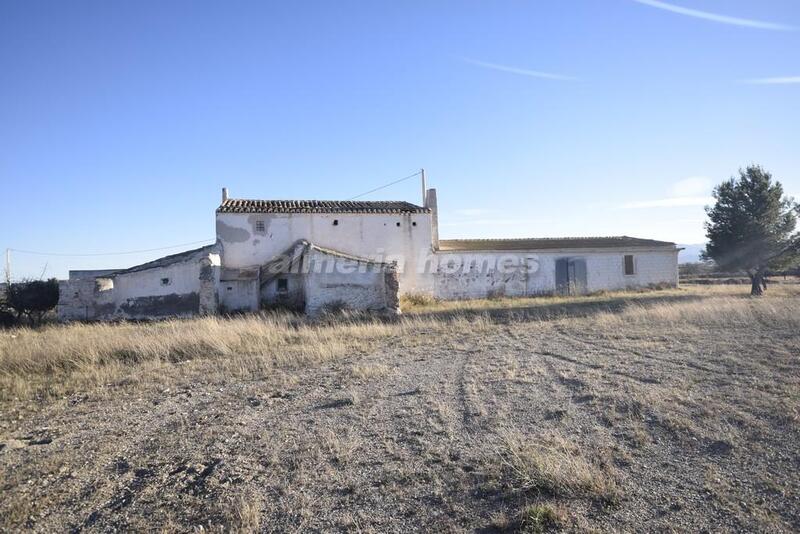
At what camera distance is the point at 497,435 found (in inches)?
184

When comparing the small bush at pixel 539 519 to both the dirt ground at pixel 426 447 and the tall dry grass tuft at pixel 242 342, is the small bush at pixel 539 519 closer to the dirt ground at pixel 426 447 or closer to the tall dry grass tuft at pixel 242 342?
the dirt ground at pixel 426 447

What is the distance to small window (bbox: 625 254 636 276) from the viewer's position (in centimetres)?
2345

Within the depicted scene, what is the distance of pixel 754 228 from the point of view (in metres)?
19.7

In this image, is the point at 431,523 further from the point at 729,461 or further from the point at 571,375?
the point at 571,375

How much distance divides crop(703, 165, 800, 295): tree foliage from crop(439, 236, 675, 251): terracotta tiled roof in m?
3.29

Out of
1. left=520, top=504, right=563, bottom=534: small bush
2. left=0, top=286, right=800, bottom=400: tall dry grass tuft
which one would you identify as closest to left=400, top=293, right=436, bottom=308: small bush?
left=0, top=286, right=800, bottom=400: tall dry grass tuft

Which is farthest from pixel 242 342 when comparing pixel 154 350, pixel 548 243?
pixel 548 243

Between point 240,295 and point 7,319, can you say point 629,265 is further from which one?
point 7,319

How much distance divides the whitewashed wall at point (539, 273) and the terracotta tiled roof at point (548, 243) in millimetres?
487

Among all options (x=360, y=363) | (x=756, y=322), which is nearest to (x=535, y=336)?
(x=360, y=363)

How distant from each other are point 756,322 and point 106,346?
14775 millimetres

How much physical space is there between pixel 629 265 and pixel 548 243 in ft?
13.7

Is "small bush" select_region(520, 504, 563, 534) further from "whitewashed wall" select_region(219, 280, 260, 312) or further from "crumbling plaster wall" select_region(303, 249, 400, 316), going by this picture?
"whitewashed wall" select_region(219, 280, 260, 312)

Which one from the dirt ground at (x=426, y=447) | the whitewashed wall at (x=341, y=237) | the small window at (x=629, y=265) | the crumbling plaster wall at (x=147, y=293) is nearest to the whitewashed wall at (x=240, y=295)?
the crumbling plaster wall at (x=147, y=293)
